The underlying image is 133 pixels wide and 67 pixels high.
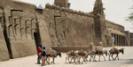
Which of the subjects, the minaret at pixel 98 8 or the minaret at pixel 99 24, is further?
the minaret at pixel 98 8

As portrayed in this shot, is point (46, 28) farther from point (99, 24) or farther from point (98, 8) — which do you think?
point (98, 8)

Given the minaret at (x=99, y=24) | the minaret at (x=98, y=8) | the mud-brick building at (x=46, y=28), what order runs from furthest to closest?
the minaret at (x=98, y=8)
the minaret at (x=99, y=24)
the mud-brick building at (x=46, y=28)

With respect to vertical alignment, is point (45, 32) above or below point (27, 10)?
below

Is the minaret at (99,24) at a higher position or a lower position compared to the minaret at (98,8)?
lower

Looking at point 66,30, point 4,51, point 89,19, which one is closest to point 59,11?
point 66,30

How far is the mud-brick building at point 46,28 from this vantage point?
29656mm

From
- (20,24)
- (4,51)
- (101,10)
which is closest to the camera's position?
(4,51)

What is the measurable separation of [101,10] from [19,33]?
25728 millimetres

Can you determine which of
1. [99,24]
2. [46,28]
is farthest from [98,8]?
[46,28]

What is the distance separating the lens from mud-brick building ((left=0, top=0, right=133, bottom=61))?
97.3ft

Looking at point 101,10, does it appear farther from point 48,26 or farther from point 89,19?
point 48,26

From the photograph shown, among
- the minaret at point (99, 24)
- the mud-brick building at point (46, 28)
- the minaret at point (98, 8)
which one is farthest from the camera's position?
the minaret at point (98, 8)

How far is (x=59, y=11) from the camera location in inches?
1597

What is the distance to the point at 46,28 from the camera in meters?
36.9
